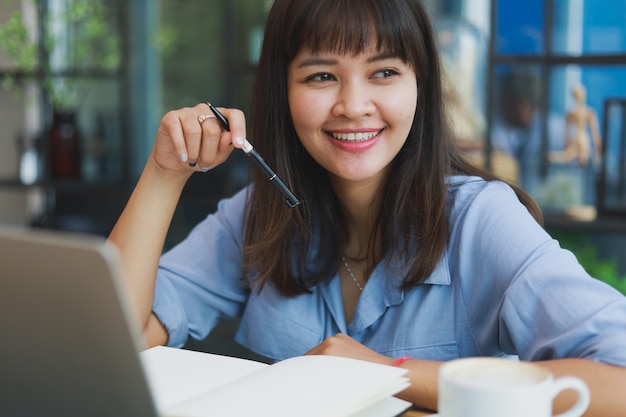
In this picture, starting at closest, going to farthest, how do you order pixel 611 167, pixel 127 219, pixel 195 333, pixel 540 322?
pixel 540 322 → pixel 127 219 → pixel 195 333 → pixel 611 167

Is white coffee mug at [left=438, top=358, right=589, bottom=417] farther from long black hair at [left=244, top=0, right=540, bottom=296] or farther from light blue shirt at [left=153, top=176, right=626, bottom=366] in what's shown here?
long black hair at [left=244, top=0, right=540, bottom=296]

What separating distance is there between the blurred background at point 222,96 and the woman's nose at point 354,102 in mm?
1910

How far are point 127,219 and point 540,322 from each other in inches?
26.2

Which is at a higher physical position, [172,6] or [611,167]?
[172,6]

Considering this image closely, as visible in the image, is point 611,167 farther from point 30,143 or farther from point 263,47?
point 30,143

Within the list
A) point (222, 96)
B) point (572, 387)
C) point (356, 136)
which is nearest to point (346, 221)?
point (356, 136)

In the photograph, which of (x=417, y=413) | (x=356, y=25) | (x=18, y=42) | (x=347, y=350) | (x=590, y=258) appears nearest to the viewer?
(x=417, y=413)

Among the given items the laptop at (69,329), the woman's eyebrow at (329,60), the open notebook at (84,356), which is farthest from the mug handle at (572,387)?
the woman's eyebrow at (329,60)

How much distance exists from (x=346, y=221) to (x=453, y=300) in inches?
10.9

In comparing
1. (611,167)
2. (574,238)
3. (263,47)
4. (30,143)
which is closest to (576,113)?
(611,167)

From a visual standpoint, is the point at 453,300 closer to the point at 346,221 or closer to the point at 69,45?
the point at 346,221

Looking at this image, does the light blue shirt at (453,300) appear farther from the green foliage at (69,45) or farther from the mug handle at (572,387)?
the green foliage at (69,45)

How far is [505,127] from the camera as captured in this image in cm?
312

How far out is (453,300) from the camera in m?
1.24
